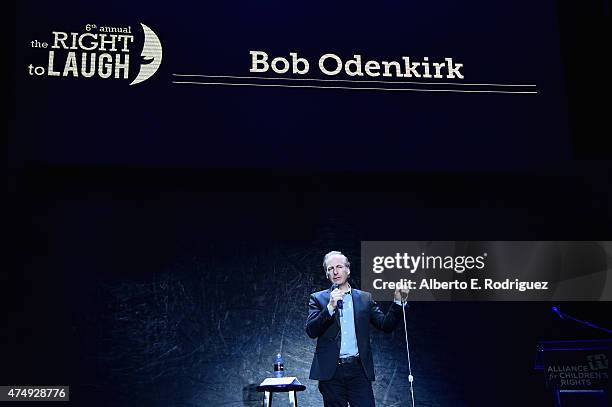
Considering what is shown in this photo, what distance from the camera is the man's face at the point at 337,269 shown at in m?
3.97

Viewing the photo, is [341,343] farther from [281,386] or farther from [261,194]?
[261,194]

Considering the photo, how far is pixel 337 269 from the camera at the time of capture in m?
3.97

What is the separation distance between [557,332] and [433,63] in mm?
2191

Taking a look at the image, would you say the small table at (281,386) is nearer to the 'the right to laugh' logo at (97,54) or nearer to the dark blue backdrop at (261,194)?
the dark blue backdrop at (261,194)

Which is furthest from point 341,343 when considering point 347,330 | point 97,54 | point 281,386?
point 97,54

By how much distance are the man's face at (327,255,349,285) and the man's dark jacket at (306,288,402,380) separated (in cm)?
14

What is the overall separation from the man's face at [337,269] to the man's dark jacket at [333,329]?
135 mm

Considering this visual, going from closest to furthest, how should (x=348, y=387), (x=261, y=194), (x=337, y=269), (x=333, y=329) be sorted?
(x=348, y=387), (x=333, y=329), (x=337, y=269), (x=261, y=194)

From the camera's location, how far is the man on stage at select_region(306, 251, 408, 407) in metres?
3.74

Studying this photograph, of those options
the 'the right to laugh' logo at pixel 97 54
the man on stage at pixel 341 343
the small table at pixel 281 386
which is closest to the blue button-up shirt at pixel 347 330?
the man on stage at pixel 341 343

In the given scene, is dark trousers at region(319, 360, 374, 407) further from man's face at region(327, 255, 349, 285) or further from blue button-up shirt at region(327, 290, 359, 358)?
man's face at region(327, 255, 349, 285)

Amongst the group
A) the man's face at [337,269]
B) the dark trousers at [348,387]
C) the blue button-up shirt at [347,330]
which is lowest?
the dark trousers at [348,387]

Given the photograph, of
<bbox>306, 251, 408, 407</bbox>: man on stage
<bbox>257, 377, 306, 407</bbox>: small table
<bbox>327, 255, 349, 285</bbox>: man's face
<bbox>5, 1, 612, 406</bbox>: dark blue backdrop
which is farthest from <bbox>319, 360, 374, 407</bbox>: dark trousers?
<bbox>5, 1, 612, 406</bbox>: dark blue backdrop

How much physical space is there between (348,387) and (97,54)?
9.44 ft
